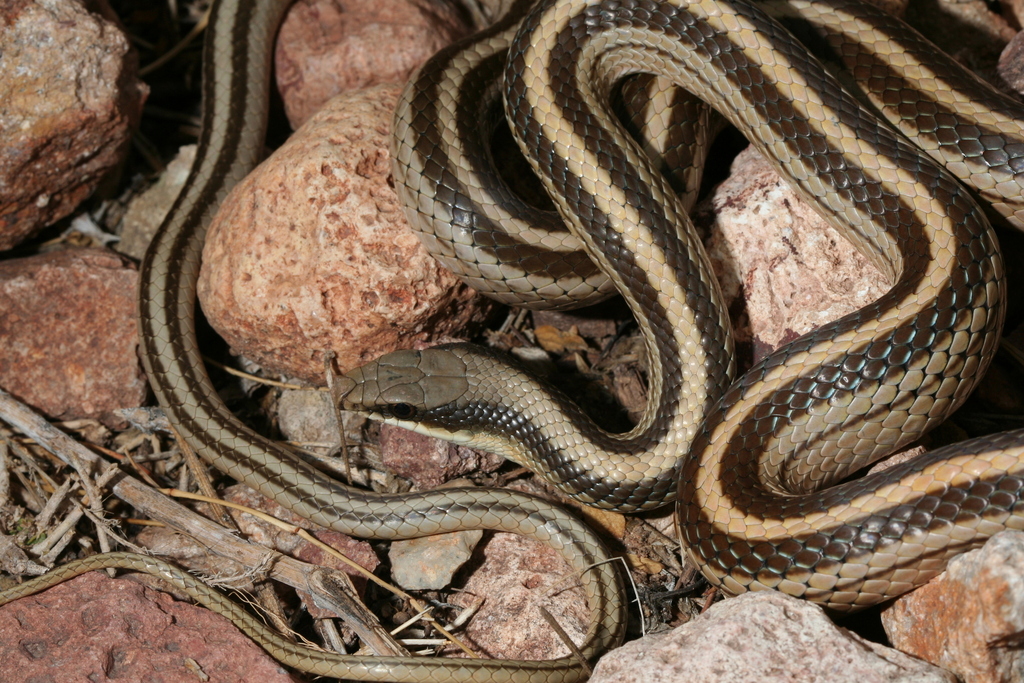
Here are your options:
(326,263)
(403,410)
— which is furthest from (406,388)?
(326,263)

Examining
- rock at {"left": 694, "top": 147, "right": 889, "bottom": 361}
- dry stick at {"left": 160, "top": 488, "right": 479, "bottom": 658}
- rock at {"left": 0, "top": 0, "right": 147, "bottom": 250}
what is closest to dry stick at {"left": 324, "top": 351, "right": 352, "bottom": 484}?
dry stick at {"left": 160, "top": 488, "right": 479, "bottom": 658}

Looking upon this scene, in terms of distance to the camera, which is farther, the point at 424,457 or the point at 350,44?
the point at 350,44

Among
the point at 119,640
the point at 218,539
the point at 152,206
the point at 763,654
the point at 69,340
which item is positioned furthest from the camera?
the point at 152,206

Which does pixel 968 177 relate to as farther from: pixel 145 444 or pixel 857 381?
pixel 145 444

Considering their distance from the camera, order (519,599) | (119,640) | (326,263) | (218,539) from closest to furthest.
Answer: (119,640) → (519,599) → (218,539) → (326,263)

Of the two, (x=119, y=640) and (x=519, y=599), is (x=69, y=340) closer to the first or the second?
(x=119, y=640)

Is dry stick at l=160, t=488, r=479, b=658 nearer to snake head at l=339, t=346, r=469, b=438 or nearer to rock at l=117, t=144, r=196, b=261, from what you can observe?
snake head at l=339, t=346, r=469, b=438
